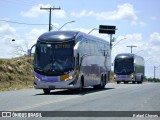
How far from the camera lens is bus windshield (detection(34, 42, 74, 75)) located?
27.1m

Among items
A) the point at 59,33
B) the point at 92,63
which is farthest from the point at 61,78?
the point at 92,63

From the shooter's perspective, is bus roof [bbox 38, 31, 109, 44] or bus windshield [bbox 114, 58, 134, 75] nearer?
bus roof [bbox 38, 31, 109, 44]

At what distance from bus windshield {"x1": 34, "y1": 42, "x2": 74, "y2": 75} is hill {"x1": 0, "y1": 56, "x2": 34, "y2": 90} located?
63.3 ft

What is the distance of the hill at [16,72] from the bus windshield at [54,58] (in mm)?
19293

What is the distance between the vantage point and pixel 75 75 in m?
27.3

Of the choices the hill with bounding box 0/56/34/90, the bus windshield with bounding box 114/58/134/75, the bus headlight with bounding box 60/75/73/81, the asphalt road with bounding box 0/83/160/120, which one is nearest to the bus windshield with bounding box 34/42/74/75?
the bus headlight with bounding box 60/75/73/81

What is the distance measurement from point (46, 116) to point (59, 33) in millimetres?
13691

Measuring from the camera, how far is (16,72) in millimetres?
52250

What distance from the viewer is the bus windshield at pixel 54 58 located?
2706cm

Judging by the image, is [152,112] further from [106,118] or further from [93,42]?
[93,42]

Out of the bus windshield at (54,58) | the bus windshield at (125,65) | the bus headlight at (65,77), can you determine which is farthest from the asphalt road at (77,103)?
the bus windshield at (125,65)

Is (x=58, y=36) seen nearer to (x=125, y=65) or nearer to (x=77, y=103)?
(x=77, y=103)

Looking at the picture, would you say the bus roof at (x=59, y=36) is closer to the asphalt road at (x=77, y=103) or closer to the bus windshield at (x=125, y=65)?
the asphalt road at (x=77, y=103)

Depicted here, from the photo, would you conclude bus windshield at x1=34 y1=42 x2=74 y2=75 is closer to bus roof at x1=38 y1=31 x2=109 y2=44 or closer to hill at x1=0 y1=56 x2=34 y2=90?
bus roof at x1=38 y1=31 x2=109 y2=44
